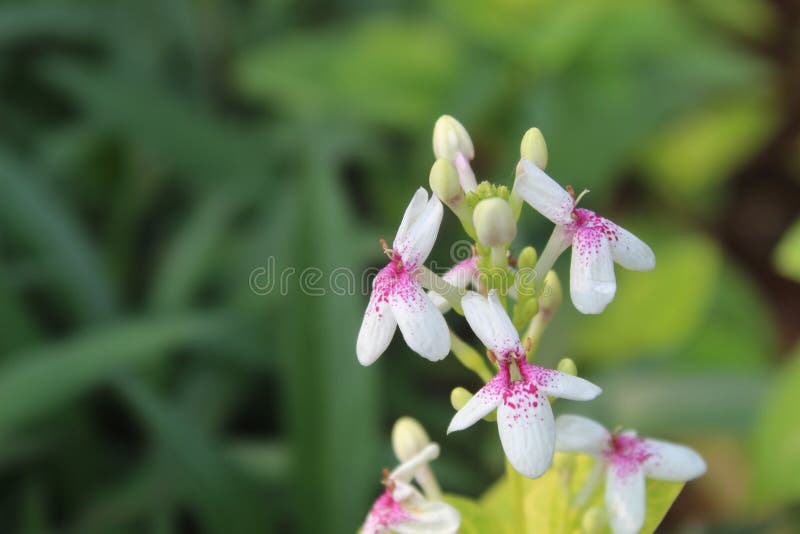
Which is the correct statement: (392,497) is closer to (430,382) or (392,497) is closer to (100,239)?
(430,382)

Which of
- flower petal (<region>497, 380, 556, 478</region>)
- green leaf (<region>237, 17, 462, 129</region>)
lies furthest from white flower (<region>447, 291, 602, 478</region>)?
green leaf (<region>237, 17, 462, 129</region>)

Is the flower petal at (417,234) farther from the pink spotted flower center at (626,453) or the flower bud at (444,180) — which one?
the pink spotted flower center at (626,453)

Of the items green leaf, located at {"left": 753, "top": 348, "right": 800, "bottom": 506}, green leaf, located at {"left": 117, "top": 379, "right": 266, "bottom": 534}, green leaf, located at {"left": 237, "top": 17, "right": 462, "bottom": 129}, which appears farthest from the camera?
green leaf, located at {"left": 237, "top": 17, "right": 462, "bottom": 129}

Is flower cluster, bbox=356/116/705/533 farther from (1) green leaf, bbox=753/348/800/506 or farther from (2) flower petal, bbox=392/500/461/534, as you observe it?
(1) green leaf, bbox=753/348/800/506

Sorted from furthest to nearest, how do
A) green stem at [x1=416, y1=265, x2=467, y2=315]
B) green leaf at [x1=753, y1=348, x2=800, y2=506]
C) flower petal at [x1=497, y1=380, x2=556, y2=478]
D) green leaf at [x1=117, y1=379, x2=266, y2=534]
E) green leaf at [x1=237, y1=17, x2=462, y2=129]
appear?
green leaf at [x1=237, y1=17, x2=462, y2=129] < green leaf at [x1=117, y1=379, x2=266, y2=534] < green leaf at [x1=753, y1=348, x2=800, y2=506] < green stem at [x1=416, y1=265, x2=467, y2=315] < flower petal at [x1=497, y1=380, x2=556, y2=478]

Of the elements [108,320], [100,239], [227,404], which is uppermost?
[100,239]

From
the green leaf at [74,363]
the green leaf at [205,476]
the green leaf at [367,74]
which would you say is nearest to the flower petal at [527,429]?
the green leaf at [205,476]

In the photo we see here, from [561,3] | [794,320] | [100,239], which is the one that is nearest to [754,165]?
[794,320]

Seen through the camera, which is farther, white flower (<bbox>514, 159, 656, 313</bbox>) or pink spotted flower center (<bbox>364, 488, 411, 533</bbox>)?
pink spotted flower center (<bbox>364, 488, 411, 533</bbox>)
